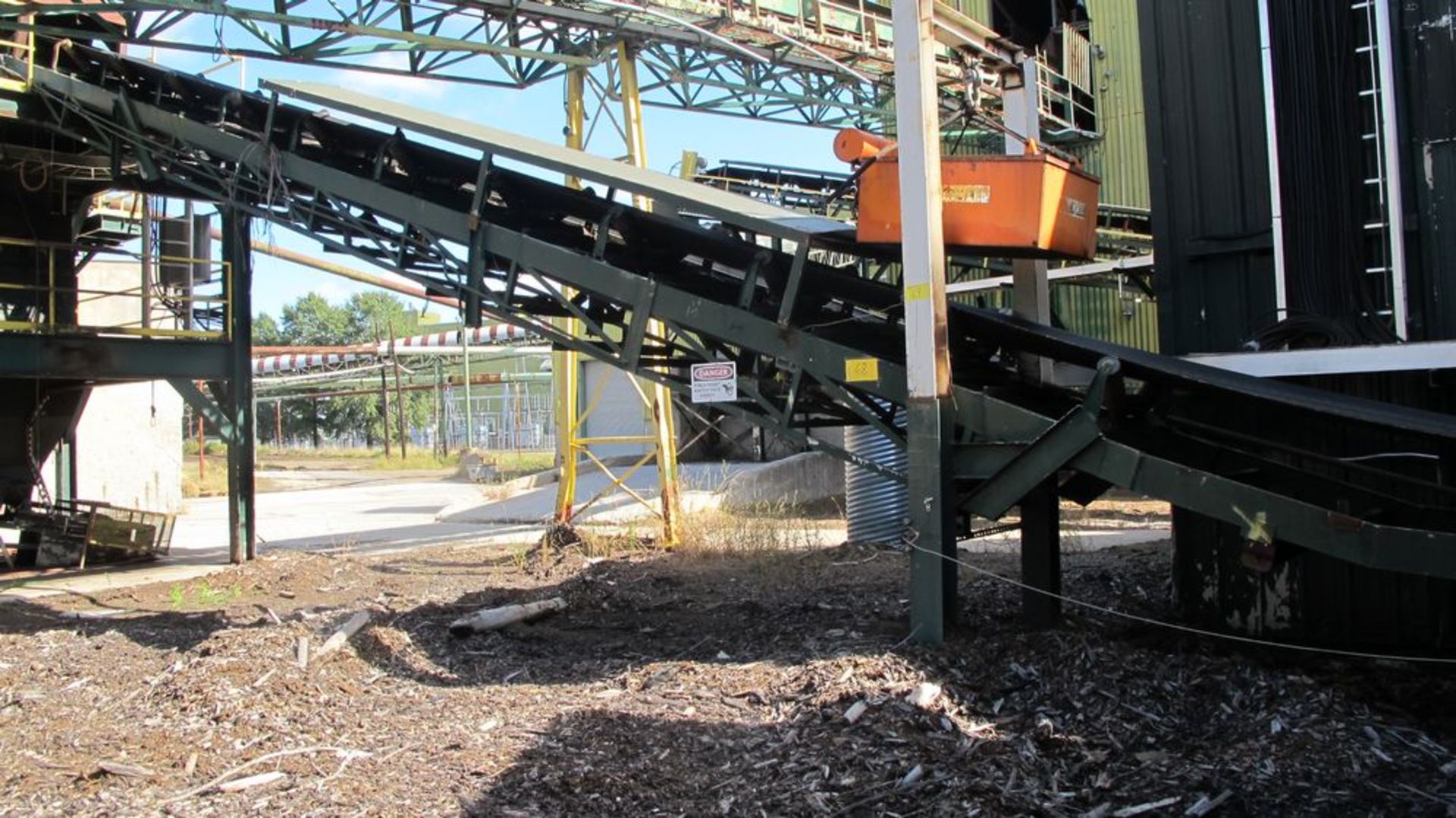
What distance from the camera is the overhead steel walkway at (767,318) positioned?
568cm

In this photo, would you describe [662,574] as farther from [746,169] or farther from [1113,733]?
[746,169]

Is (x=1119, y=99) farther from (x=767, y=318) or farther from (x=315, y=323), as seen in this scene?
(x=315, y=323)

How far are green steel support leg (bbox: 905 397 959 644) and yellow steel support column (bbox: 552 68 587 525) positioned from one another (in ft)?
25.5

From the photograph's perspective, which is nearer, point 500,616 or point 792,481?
point 500,616

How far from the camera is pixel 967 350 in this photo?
24.6 feet

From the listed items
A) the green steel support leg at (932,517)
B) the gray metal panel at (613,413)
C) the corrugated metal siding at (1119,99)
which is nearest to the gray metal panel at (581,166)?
the green steel support leg at (932,517)

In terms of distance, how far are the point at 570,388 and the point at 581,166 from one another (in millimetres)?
6773

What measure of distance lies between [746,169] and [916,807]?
16.6 m

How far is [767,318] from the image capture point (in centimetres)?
730

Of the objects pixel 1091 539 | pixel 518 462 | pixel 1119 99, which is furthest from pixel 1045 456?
pixel 518 462

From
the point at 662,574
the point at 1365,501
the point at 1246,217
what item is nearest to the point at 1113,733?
the point at 1365,501

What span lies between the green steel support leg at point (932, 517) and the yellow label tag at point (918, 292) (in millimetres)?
585

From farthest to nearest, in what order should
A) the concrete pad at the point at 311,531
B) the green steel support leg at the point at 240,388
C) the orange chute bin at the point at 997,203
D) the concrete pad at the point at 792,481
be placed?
the concrete pad at the point at 792,481
the green steel support leg at the point at 240,388
the concrete pad at the point at 311,531
the orange chute bin at the point at 997,203

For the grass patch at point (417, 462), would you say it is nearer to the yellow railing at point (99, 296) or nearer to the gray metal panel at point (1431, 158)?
the yellow railing at point (99, 296)
